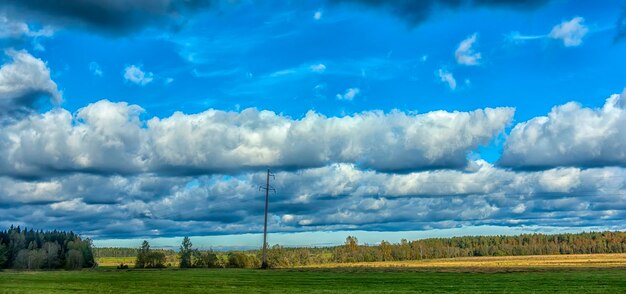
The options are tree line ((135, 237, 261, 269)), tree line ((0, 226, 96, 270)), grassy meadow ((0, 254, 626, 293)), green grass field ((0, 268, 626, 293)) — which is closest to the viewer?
green grass field ((0, 268, 626, 293))

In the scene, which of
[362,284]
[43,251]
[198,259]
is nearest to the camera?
[362,284]

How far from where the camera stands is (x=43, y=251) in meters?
157

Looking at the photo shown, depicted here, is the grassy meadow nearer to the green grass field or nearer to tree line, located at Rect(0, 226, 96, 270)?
the green grass field

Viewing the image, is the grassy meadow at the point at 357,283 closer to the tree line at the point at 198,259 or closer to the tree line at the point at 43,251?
the tree line at the point at 198,259

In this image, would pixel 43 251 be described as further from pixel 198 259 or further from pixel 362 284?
pixel 362 284

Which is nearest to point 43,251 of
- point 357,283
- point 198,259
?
point 198,259

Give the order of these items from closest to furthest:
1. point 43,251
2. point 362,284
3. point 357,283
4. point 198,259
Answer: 1. point 362,284
2. point 357,283
3. point 198,259
4. point 43,251

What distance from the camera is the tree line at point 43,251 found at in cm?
15476

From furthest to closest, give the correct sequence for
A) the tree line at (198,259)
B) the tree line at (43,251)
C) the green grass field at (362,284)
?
the tree line at (43,251)
the tree line at (198,259)
the green grass field at (362,284)

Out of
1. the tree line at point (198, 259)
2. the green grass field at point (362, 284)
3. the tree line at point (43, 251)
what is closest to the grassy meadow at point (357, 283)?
the green grass field at point (362, 284)

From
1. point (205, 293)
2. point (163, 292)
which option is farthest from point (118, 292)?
point (205, 293)

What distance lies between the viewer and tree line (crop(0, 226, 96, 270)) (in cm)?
15476

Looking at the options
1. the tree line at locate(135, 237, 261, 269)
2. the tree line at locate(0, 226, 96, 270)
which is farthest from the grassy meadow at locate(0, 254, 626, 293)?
the tree line at locate(0, 226, 96, 270)

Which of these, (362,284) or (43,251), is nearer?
(362,284)
